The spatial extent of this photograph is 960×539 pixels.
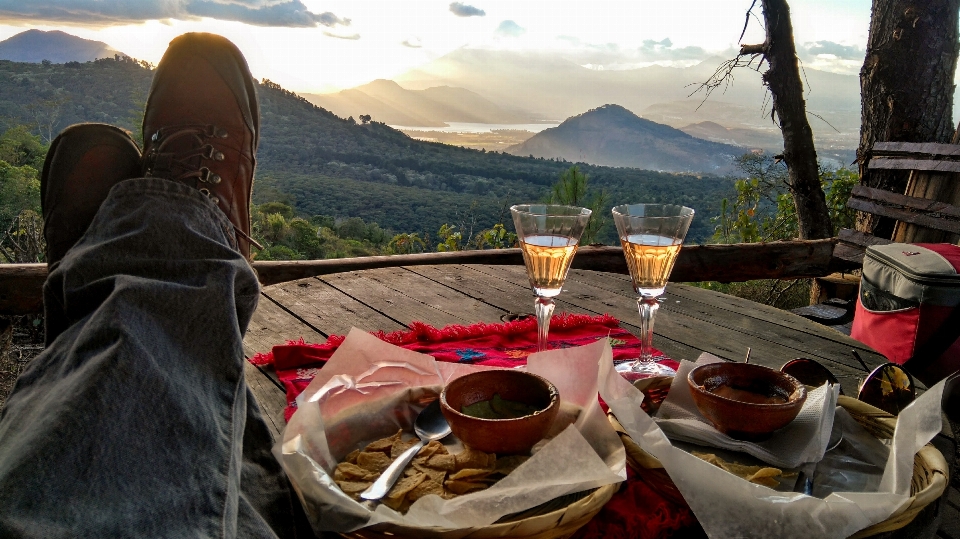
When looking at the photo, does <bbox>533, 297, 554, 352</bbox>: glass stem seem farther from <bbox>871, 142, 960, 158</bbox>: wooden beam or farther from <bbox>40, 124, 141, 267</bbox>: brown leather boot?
<bbox>871, 142, 960, 158</bbox>: wooden beam

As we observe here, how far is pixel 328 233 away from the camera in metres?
8.47

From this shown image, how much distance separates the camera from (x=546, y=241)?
1.05 meters

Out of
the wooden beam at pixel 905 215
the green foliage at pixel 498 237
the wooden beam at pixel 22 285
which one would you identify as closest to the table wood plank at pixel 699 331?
the wooden beam at pixel 22 285

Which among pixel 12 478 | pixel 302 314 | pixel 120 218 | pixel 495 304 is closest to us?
pixel 12 478

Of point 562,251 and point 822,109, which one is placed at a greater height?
point 822,109

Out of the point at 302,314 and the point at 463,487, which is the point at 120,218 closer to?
the point at 302,314

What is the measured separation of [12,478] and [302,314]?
94 centimetres

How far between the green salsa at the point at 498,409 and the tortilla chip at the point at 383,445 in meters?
0.09

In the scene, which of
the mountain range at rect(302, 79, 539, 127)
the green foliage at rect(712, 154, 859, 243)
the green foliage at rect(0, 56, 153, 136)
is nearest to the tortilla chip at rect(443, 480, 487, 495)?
the green foliage at rect(712, 154, 859, 243)

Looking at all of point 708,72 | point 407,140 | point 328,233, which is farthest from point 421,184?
point 708,72

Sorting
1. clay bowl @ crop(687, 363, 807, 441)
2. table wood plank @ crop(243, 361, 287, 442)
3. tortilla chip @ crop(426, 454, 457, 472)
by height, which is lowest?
table wood plank @ crop(243, 361, 287, 442)

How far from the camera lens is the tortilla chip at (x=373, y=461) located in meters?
0.68

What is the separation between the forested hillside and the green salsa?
212 inches

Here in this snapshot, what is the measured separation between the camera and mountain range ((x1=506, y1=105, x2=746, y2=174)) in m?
12.3
